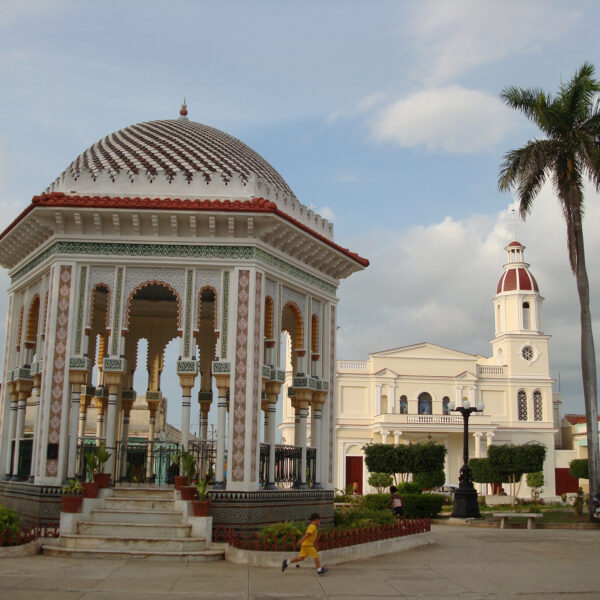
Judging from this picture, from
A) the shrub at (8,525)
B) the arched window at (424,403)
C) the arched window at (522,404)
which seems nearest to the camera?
the shrub at (8,525)

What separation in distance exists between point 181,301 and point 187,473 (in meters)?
3.38

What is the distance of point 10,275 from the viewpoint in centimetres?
1861

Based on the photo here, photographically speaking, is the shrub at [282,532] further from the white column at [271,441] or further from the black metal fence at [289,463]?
the black metal fence at [289,463]

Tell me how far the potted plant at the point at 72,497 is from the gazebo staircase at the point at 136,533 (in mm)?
301

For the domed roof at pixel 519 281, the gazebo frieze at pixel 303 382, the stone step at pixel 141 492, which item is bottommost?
the stone step at pixel 141 492

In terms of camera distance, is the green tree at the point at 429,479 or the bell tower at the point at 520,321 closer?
the green tree at the point at 429,479

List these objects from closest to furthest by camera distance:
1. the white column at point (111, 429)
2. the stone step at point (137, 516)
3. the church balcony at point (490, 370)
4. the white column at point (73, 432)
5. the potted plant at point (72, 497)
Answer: the potted plant at point (72, 497)
the stone step at point (137, 516)
the white column at point (73, 432)
the white column at point (111, 429)
the church balcony at point (490, 370)

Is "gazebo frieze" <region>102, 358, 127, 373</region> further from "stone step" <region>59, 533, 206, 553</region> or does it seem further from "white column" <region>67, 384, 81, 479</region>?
"stone step" <region>59, 533, 206, 553</region>

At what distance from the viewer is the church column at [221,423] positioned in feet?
47.5

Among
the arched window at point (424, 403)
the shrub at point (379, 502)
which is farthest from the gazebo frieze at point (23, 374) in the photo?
the arched window at point (424, 403)

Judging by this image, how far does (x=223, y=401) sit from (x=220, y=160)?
5.69 m

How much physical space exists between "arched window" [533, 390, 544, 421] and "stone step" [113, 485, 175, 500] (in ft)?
160

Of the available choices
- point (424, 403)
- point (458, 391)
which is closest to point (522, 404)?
point (458, 391)

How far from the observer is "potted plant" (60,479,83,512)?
44.2 ft
